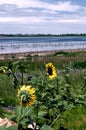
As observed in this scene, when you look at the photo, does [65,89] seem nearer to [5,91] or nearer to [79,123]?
[79,123]

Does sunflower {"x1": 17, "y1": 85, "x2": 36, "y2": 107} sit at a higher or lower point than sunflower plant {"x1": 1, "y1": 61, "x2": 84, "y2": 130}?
higher

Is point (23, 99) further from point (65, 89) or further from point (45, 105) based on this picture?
point (65, 89)

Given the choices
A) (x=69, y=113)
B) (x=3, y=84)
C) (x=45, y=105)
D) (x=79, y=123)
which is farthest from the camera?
(x=3, y=84)

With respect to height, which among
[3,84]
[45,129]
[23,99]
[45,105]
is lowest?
[3,84]

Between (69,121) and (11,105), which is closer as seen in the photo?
(69,121)

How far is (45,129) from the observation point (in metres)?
→ 2.82

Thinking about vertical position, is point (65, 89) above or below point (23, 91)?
below

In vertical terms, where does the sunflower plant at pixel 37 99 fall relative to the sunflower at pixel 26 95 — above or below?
below

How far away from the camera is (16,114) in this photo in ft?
9.64

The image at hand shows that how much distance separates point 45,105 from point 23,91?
264 centimetres

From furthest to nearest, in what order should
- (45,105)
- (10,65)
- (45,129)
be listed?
(45,105)
(10,65)
(45,129)

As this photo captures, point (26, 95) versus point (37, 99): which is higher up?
point (26, 95)

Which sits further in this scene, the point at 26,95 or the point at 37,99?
the point at 37,99

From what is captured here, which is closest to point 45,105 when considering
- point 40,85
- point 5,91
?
point 40,85
